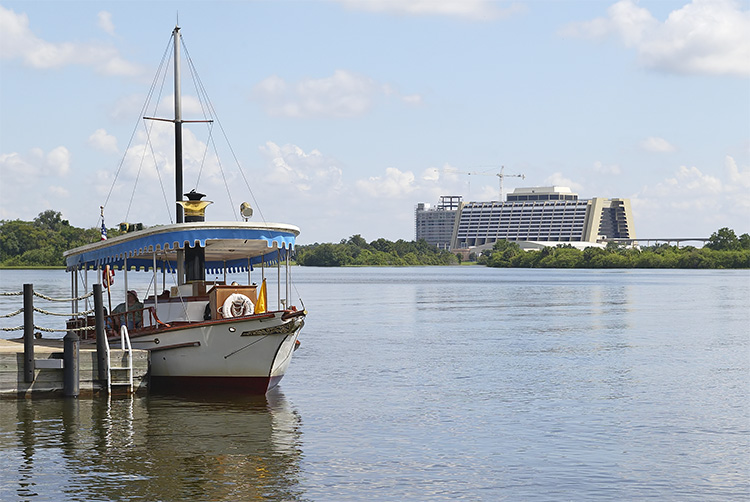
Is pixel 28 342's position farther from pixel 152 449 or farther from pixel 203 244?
pixel 152 449

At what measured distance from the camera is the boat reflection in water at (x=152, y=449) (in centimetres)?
1598

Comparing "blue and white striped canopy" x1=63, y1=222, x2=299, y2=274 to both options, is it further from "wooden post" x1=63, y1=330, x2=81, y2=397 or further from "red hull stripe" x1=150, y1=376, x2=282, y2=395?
"red hull stripe" x1=150, y1=376, x2=282, y2=395

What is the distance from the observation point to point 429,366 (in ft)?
111

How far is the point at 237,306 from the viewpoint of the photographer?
2484 centimetres

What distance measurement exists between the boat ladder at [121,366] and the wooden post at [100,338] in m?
0.10

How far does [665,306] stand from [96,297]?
54.5 m

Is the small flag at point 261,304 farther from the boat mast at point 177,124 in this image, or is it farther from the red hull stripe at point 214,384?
the boat mast at point 177,124

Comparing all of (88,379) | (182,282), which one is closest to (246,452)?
(88,379)

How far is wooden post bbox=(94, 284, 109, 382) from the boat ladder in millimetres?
99

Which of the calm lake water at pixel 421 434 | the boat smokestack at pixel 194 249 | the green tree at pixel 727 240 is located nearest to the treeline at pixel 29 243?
the green tree at pixel 727 240

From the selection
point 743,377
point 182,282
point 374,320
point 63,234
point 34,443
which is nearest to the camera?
point 34,443

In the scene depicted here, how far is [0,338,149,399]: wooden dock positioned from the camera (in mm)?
23688

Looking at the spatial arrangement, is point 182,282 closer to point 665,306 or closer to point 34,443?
point 34,443

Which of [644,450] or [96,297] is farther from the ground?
[96,297]
